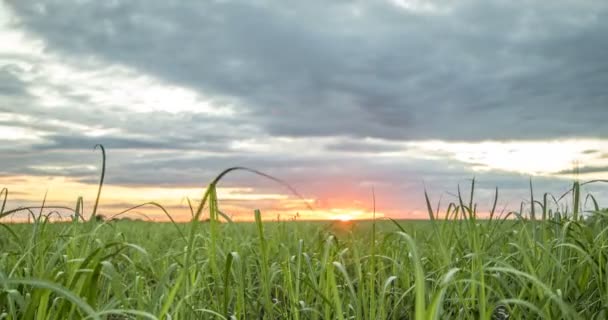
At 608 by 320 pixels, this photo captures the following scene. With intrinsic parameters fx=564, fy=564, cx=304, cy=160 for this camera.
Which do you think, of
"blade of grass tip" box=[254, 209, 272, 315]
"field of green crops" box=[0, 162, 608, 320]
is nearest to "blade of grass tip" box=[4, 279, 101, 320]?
"field of green crops" box=[0, 162, 608, 320]

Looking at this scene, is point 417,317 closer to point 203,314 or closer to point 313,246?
point 203,314

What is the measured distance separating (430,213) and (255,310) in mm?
1340

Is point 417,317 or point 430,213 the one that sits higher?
point 430,213

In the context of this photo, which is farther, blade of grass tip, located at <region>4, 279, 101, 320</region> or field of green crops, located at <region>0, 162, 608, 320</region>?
field of green crops, located at <region>0, 162, 608, 320</region>

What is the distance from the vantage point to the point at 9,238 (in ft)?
25.5

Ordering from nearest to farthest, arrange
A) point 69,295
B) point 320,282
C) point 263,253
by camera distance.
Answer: point 69,295
point 263,253
point 320,282

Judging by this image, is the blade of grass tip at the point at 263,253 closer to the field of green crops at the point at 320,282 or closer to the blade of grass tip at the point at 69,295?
the field of green crops at the point at 320,282

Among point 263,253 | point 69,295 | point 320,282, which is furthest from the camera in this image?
point 320,282

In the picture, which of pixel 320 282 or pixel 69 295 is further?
pixel 320 282

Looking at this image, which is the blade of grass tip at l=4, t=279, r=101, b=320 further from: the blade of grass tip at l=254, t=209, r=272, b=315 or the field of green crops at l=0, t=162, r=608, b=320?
the blade of grass tip at l=254, t=209, r=272, b=315

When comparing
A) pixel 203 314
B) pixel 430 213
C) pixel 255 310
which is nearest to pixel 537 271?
pixel 430 213

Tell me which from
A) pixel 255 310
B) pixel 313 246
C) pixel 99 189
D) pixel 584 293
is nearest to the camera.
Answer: pixel 99 189

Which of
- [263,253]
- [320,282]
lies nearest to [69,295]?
[263,253]

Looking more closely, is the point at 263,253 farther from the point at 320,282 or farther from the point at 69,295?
the point at 69,295
